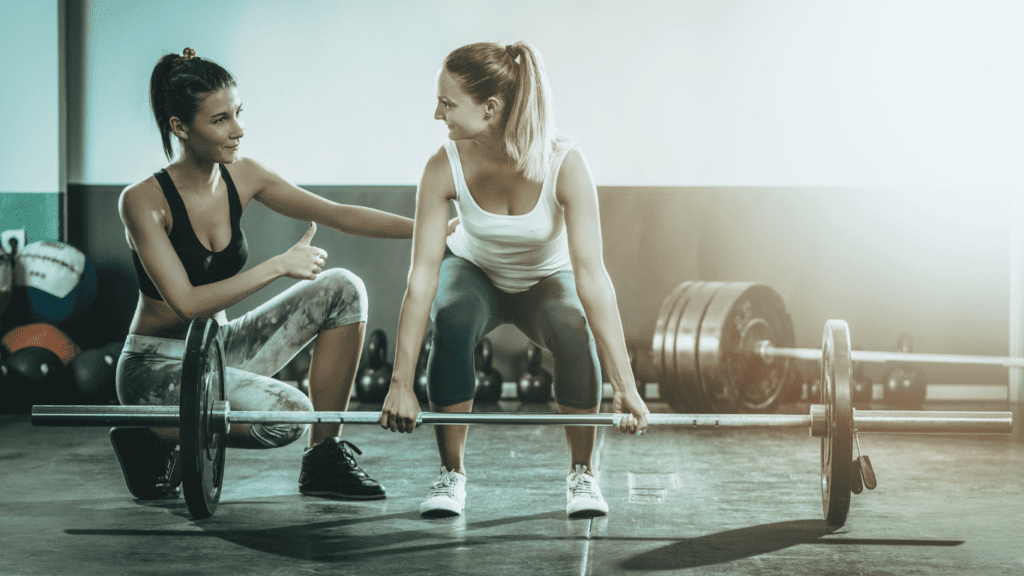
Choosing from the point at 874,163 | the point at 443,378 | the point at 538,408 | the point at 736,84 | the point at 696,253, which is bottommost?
the point at 538,408

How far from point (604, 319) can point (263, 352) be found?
3.13 ft

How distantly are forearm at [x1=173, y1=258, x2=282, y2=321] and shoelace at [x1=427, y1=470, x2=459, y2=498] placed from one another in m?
0.62

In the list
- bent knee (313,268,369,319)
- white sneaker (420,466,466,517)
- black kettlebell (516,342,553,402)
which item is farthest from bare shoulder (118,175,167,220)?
black kettlebell (516,342,553,402)

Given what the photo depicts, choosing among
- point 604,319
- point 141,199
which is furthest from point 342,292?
point 604,319

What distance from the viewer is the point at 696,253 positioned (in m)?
4.70

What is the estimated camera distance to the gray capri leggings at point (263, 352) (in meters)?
2.15

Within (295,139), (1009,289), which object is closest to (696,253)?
(1009,289)

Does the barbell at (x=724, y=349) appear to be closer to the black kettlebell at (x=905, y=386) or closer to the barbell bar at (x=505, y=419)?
the black kettlebell at (x=905, y=386)

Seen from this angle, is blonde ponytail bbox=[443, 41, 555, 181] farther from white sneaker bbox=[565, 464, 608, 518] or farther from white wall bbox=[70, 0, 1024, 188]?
white wall bbox=[70, 0, 1024, 188]

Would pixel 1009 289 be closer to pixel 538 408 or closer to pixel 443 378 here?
pixel 538 408

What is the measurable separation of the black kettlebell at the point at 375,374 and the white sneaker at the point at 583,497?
2241 mm

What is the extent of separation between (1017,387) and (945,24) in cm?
190

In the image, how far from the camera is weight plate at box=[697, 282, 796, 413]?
11.7 ft

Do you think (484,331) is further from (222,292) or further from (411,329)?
(222,292)
